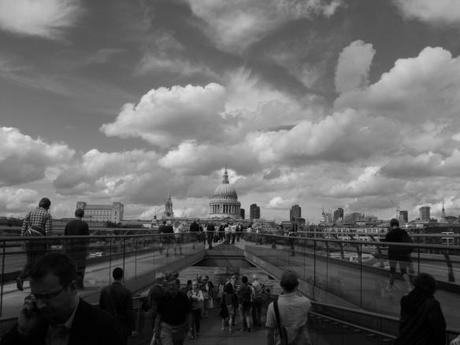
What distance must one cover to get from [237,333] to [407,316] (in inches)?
491

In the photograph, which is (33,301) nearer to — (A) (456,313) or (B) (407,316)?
(B) (407,316)

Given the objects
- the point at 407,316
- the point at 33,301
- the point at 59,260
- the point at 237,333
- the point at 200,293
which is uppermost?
the point at 59,260

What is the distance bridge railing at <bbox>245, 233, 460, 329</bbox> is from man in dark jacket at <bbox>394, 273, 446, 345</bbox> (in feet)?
4.84

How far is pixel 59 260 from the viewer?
320cm

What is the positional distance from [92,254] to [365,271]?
217 inches

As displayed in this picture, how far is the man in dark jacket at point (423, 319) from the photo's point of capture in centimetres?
560

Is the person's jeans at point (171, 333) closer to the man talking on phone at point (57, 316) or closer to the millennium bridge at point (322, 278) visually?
the millennium bridge at point (322, 278)

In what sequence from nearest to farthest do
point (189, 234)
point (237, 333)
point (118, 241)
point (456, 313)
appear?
1. point (456, 313)
2. point (118, 241)
3. point (237, 333)
4. point (189, 234)

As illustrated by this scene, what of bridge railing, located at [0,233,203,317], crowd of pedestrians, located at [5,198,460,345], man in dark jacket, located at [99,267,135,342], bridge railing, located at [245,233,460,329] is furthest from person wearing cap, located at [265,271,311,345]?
bridge railing, located at [0,233,203,317]

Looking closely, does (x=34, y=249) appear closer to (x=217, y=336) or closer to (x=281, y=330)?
(x=281, y=330)

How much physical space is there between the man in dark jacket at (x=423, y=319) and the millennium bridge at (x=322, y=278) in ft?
4.77

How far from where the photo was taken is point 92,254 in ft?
36.8

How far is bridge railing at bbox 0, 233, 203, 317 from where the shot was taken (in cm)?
855

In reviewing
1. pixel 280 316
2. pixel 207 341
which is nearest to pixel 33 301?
pixel 280 316
